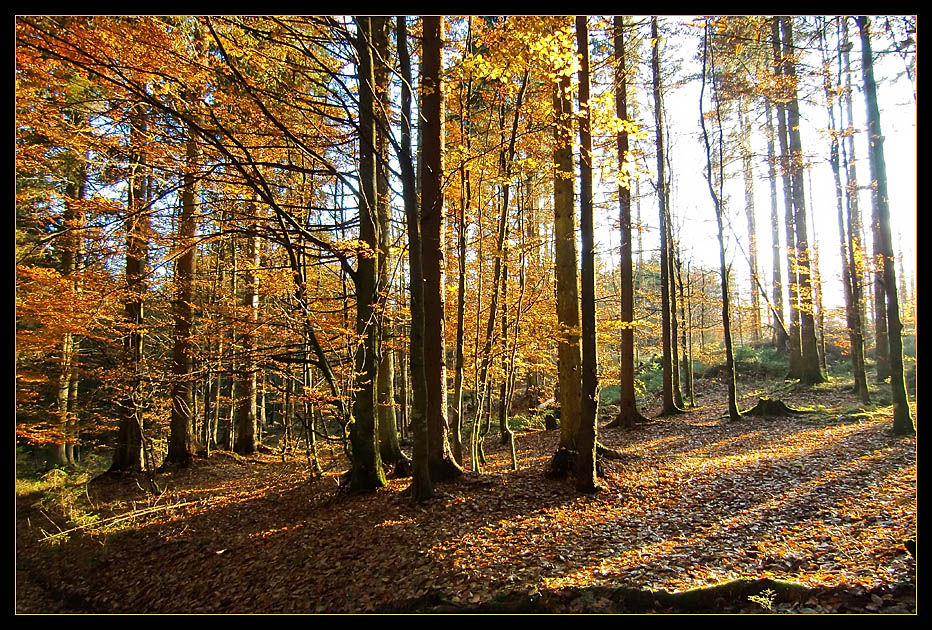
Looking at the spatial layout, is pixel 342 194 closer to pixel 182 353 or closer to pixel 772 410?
pixel 182 353

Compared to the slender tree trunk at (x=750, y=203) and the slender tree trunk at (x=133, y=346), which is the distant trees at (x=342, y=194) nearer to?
the slender tree trunk at (x=133, y=346)

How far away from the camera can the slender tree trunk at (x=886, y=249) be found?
7207 millimetres

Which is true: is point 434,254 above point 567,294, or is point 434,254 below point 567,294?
above

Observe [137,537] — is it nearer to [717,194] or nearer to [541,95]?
[541,95]

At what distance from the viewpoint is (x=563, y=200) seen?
7191 mm

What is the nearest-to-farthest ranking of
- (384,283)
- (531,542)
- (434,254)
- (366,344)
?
(531,542), (434,254), (366,344), (384,283)

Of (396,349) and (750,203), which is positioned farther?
(750,203)

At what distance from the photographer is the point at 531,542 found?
439 centimetres

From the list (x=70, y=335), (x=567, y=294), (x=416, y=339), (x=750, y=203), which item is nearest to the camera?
(x=416, y=339)

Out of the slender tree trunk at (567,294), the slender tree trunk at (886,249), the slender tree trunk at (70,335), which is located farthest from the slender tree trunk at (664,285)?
the slender tree trunk at (70,335)

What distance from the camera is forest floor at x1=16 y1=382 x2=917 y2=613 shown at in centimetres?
336

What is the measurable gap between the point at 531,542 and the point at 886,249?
8609 millimetres

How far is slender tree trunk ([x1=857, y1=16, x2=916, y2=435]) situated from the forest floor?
55 cm

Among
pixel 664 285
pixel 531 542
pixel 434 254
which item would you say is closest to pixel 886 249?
pixel 664 285
